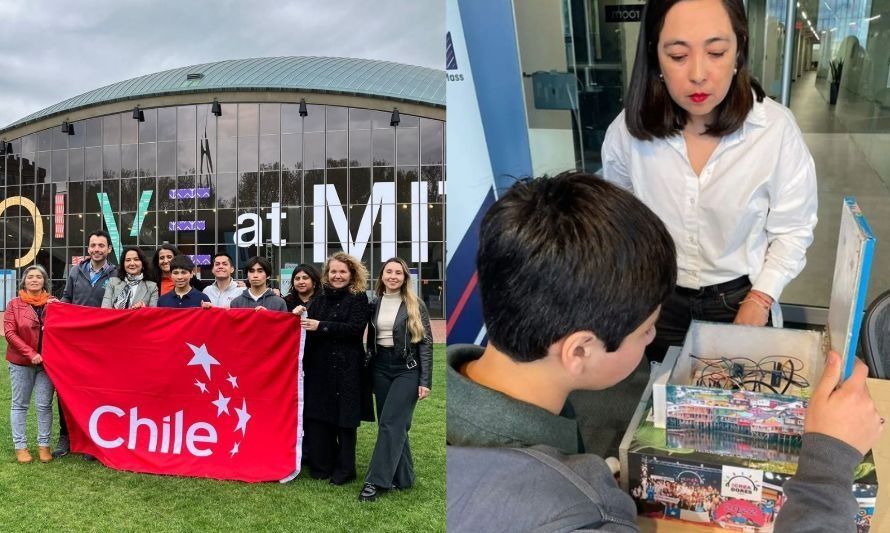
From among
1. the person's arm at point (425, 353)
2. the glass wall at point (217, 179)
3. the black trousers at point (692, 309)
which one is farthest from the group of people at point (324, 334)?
the glass wall at point (217, 179)

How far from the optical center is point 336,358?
3.07 meters

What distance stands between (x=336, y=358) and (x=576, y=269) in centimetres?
259

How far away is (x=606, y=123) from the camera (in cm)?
82

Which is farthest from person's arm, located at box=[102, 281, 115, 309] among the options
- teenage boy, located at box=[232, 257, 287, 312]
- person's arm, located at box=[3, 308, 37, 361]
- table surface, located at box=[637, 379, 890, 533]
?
table surface, located at box=[637, 379, 890, 533]

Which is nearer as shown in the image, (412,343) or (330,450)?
(412,343)

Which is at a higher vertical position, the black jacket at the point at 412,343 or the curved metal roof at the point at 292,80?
the curved metal roof at the point at 292,80

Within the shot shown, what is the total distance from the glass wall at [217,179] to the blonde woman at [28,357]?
4.47 meters

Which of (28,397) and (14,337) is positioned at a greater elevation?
(14,337)

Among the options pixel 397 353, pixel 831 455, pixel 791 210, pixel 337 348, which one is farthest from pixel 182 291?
pixel 831 455

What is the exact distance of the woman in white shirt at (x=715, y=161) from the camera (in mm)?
738

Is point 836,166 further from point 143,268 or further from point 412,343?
point 143,268

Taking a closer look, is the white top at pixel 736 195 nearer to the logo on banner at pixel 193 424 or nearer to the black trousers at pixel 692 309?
the black trousers at pixel 692 309

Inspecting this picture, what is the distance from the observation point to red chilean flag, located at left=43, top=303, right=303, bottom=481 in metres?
3.19

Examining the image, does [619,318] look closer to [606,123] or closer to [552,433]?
[552,433]
